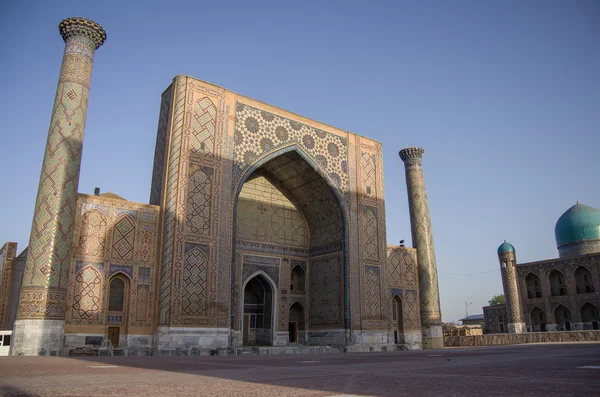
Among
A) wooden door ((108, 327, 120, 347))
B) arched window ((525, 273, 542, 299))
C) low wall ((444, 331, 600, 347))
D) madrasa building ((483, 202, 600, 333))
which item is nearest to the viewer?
wooden door ((108, 327, 120, 347))

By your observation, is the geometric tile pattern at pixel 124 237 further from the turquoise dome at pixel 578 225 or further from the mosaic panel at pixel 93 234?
the turquoise dome at pixel 578 225

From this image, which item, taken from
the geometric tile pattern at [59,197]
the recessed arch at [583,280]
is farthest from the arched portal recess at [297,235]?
the recessed arch at [583,280]

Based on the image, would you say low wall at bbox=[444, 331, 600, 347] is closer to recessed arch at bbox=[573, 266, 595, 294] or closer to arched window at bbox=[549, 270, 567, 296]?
recessed arch at bbox=[573, 266, 595, 294]

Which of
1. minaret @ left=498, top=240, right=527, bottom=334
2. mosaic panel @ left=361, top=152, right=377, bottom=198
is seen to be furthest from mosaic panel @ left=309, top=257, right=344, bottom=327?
minaret @ left=498, top=240, right=527, bottom=334

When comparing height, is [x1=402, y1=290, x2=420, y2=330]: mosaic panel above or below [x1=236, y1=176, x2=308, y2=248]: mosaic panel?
below

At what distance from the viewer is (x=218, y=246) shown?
11891 mm

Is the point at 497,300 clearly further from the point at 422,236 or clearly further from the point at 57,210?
the point at 57,210

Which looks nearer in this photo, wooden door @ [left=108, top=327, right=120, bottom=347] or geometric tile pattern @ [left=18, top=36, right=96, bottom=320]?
geometric tile pattern @ [left=18, top=36, right=96, bottom=320]

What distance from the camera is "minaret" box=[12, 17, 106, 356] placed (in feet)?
30.8

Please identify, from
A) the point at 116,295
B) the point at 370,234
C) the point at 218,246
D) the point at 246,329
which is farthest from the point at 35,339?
the point at 370,234

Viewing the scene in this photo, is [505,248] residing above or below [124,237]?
above

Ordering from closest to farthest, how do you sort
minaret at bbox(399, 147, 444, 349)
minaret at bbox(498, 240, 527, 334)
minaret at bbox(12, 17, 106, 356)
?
minaret at bbox(12, 17, 106, 356), minaret at bbox(399, 147, 444, 349), minaret at bbox(498, 240, 527, 334)

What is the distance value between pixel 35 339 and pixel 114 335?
1.85 metres

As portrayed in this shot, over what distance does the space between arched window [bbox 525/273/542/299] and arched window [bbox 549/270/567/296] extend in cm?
72
